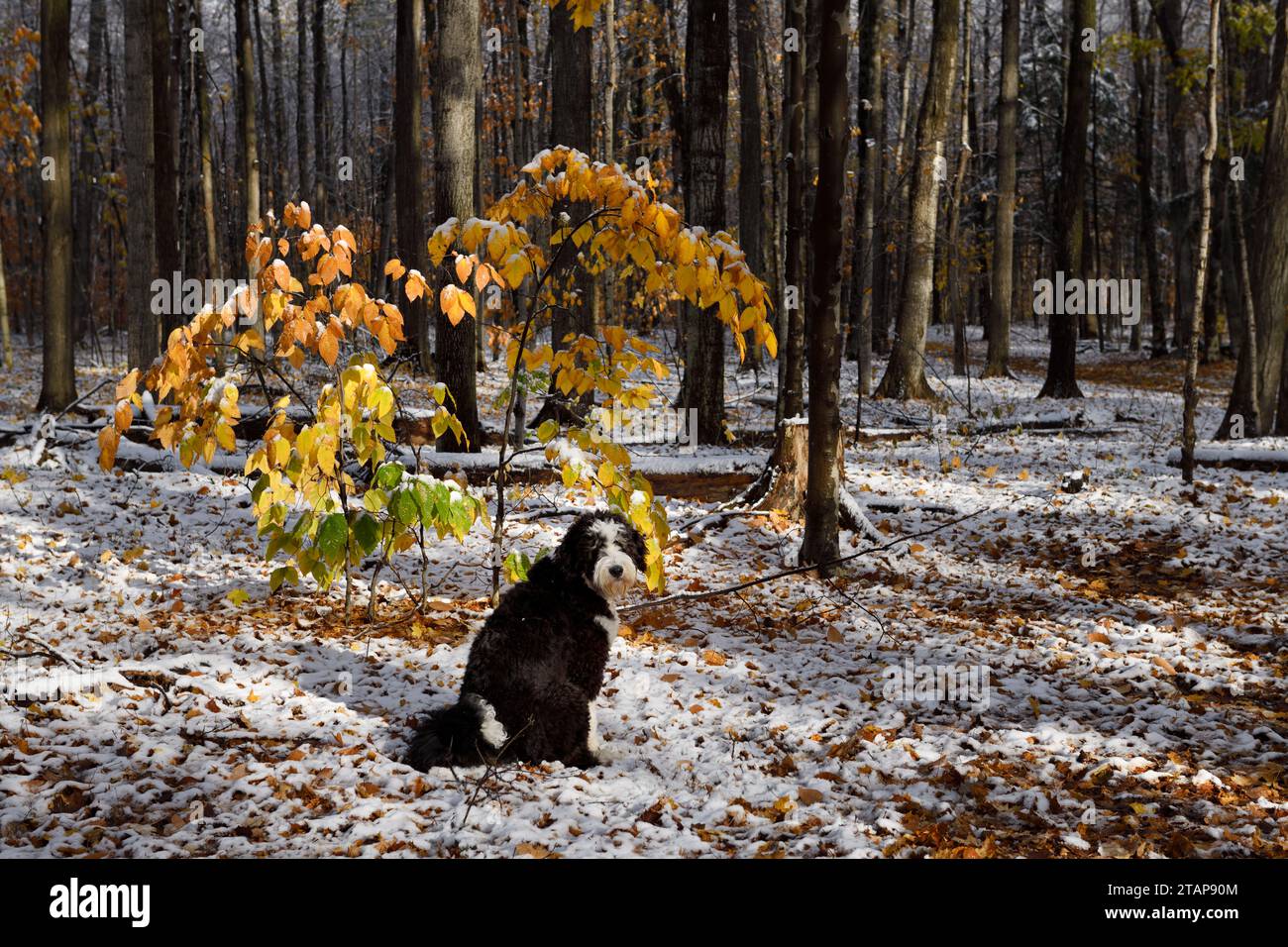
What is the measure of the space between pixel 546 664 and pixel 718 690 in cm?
150

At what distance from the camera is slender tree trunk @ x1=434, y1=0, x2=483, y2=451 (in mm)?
9516

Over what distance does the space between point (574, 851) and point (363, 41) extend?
48254 millimetres

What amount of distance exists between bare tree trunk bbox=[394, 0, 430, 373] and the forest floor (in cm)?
626

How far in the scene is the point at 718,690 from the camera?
5.53 m

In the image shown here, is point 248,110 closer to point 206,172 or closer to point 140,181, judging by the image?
point 206,172

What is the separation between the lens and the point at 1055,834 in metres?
3.80

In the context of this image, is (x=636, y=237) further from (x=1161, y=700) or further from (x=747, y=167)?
(x=747, y=167)

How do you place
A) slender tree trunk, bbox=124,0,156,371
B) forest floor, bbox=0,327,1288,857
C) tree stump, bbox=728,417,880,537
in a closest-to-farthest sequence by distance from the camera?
1. forest floor, bbox=0,327,1288,857
2. tree stump, bbox=728,417,880,537
3. slender tree trunk, bbox=124,0,156,371

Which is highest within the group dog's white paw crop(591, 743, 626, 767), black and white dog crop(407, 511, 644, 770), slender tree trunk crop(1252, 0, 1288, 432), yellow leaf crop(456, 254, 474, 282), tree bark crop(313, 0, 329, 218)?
tree bark crop(313, 0, 329, 218)

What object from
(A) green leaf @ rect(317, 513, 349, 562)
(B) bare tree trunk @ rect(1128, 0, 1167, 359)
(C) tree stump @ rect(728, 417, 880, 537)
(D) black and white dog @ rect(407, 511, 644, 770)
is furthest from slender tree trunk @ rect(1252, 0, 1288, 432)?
(B) bare tree trunk @ rect(1128, 0, 1167, 359)

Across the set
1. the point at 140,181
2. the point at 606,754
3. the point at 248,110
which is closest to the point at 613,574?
the point at 606,754

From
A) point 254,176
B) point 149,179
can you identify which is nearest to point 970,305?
point 254,176

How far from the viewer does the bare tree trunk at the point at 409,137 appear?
14203 mm

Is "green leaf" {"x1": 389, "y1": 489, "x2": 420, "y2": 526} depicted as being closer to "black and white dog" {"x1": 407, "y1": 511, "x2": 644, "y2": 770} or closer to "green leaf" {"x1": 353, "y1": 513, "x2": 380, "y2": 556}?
"green leaf" {"x1": 353, "y1": 513, "x2": 380, "y2": 556}
